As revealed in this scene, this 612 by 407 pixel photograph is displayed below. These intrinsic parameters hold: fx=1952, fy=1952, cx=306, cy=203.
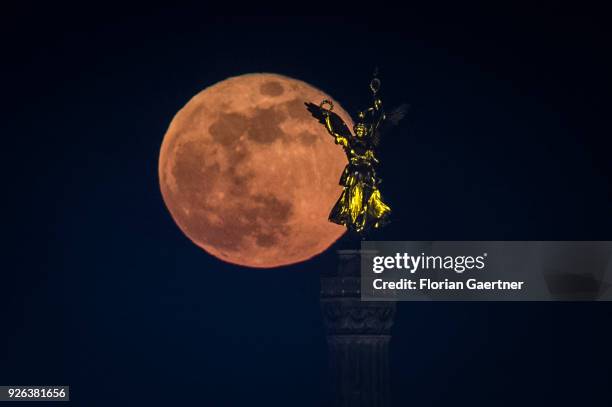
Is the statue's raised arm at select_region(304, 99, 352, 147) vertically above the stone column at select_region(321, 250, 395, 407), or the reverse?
the statue's raised arm at select_region(304, 99, 352, 147)

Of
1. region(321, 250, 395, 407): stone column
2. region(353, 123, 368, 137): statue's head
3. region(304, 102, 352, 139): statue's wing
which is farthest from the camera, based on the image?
region(321, 250, 395, 407): stone column

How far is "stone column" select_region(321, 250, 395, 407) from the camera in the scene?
6812cm

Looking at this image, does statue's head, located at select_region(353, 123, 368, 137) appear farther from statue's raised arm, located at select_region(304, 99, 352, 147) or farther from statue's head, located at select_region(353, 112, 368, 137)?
statue's raised arm, located at select_region(304, 99, 352, 147)

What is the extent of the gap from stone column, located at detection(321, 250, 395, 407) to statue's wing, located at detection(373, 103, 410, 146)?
4161 mm

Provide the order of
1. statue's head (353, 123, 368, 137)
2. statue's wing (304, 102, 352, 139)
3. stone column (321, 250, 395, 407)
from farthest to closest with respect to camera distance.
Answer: stone column (321, 250, 395, 407)
statue's wing (304, 102, 352, 139)
statue's head (353, 123, 368, 137)

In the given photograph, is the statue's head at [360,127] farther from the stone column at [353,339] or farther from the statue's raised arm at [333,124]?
the stone column at [353,339]

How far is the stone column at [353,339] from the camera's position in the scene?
224ft

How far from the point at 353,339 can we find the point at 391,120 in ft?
25.5

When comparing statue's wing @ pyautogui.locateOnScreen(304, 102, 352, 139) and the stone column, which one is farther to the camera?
the stone column

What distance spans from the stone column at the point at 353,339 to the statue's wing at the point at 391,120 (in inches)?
164

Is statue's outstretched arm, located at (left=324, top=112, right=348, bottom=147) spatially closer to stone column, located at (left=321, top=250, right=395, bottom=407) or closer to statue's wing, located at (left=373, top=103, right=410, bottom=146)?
statue's wing, located at (left=373, top=103, right=410, bottom=146)

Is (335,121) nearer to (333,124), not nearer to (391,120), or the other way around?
(333,124)

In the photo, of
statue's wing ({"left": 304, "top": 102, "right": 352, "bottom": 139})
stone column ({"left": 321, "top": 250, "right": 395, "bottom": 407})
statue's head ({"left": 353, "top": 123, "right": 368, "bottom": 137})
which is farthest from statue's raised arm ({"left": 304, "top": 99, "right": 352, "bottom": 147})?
stone column ({"left": 321, "top": 250, "right": 395, "bottom": 407})

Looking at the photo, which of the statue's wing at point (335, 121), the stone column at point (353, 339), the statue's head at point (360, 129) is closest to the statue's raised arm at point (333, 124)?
the statue's wing at point (335, 121)
